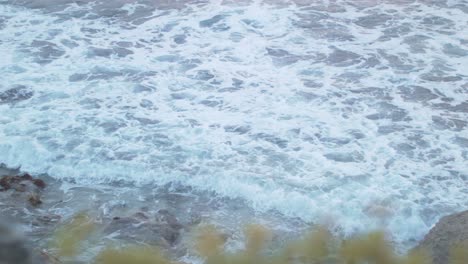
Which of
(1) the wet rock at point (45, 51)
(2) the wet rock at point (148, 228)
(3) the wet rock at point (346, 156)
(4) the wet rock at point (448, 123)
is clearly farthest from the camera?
(1) the wet rock at point (45, 51)

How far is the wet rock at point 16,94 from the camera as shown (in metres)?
7.46

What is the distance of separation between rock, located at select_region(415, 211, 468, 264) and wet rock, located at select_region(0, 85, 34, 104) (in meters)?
4.85

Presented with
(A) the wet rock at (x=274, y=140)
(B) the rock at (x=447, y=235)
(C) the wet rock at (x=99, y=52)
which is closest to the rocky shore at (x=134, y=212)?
(B) the rock at (x=447, y=235)

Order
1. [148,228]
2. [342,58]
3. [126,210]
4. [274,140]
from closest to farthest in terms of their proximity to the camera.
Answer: [148,228]
[126,210]
[274,140]
[342,58]

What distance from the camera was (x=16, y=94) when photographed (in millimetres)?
7586

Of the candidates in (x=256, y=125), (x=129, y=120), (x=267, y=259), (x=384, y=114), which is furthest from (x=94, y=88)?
(x=267, y=259)

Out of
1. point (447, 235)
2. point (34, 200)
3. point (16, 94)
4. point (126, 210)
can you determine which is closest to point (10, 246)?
point (447, 235)

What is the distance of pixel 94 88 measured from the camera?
778 cm

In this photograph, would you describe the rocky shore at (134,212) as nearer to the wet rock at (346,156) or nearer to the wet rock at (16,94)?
the wet rock at (346,156)

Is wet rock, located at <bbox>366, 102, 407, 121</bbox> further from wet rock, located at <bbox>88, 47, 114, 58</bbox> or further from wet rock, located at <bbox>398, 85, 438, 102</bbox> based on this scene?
wet rock, located at <bbox>88, 47, 114, 58</bbox>

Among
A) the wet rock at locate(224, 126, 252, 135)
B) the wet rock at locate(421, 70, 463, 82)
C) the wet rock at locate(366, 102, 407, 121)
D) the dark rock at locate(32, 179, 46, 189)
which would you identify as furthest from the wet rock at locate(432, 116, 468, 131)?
the dark rock at locate(32, 179, 46, 189)

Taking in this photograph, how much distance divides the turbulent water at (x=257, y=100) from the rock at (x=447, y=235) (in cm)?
37

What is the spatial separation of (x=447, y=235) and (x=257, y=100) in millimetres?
3362

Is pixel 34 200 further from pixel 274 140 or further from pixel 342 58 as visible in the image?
pixel 342 58
